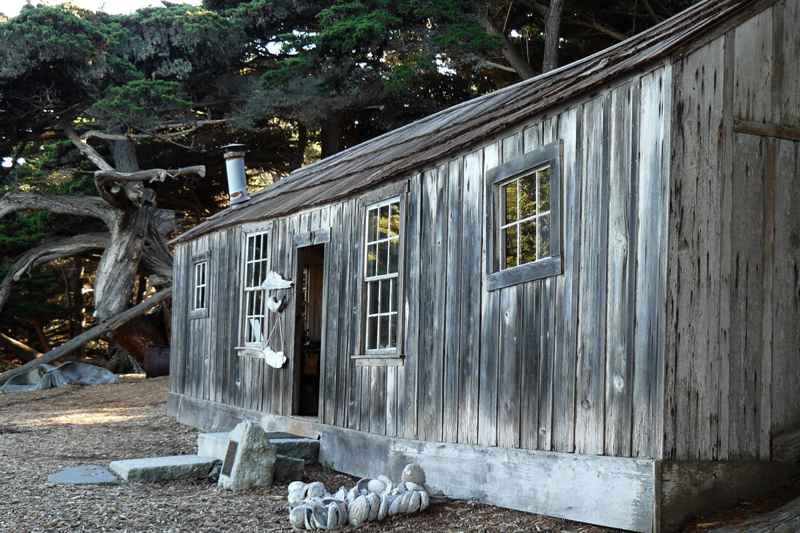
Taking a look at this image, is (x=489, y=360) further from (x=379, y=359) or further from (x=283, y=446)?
(x=283, y=446)

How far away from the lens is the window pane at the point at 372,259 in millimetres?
10125

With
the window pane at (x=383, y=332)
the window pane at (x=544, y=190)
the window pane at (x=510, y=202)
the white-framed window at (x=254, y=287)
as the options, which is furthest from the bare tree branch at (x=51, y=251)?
the window pane at (x=544, y=190)

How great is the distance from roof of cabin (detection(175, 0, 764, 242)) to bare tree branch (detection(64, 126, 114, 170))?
6.92m

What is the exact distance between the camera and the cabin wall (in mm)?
6184

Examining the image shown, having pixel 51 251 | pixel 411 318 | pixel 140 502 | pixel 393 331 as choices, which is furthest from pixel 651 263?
pixel 51 251

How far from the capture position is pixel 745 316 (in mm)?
6480

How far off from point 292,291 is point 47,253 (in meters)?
14.6

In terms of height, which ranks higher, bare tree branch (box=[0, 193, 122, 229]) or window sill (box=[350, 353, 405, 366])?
bare tree branch (box=[0, 193, 122, 229])

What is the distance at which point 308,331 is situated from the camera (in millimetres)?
13609

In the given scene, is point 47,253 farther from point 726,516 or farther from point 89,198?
point 726,516

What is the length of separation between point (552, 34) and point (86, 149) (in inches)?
441

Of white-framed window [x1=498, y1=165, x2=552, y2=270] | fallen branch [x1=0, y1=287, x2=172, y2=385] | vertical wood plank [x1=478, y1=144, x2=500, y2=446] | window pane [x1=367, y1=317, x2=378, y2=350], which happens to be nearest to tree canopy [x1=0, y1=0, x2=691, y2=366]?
fallen branch [x1=0, y1=287, x2=172, y2=385]

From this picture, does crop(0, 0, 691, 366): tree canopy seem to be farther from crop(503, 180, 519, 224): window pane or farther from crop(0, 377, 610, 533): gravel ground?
crop(503, 180, 519, 224): window pane

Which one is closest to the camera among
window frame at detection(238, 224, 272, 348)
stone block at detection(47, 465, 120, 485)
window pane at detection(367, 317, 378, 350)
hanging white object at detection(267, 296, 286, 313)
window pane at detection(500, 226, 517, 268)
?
window pane at detection(500, 226, 517, 268)
